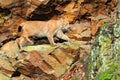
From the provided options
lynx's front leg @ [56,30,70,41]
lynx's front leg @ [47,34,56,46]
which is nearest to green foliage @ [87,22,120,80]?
lynx's front leg @ [47,34,56,46]

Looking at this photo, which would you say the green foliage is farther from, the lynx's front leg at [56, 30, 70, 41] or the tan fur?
the tan fur

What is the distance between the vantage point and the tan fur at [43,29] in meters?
15.3

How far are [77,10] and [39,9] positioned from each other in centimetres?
155

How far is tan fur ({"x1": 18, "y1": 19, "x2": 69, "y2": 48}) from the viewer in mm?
15312

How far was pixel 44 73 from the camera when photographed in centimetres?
1415

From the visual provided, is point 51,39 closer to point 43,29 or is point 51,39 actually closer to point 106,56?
point 43,29

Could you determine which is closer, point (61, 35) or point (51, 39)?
point (51, 39)

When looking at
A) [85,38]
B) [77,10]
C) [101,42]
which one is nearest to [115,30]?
[101,42]

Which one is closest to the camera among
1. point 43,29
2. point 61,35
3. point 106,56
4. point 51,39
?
point 106,56

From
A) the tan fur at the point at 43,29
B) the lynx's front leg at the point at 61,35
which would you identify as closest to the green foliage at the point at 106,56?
the lynx's front leg at the point at 61,35

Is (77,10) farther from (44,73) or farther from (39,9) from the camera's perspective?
(44,73)

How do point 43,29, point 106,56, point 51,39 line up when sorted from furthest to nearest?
point 43,29, point 51,39, point 106,56

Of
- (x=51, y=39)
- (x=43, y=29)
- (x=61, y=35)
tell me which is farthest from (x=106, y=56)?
(x=43, y=29)

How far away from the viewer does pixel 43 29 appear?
15.5m
